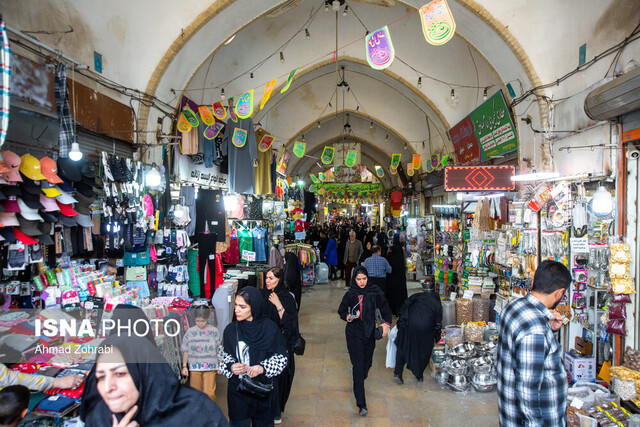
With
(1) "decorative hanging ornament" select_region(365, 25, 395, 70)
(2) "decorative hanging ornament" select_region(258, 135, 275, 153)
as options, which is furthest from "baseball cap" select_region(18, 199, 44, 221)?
(2) "decorative hanging ornament" select_region(258, 135, 275, 153)

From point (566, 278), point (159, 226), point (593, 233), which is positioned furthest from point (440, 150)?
point (566, 278)

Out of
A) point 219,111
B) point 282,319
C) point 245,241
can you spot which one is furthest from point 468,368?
point 219,111

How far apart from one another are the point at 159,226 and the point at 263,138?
417cm

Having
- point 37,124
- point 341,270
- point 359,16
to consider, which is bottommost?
point 341,270

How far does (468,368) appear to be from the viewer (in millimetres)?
4309

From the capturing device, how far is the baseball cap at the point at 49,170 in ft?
10.2

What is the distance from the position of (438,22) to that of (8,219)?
13.8 feet

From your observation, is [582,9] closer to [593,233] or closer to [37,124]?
[593,233]

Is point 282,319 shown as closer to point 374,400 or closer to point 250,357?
point 250,357

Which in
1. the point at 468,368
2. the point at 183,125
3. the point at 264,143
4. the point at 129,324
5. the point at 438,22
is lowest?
the point at 468,368

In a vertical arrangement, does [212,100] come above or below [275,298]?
above

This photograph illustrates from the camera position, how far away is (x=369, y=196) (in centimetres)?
2105

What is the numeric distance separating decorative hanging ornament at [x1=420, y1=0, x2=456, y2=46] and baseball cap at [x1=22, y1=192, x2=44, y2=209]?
3.82 meters

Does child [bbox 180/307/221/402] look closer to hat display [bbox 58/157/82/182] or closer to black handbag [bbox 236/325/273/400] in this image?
black handbag [bbox 236/325/273/400]
